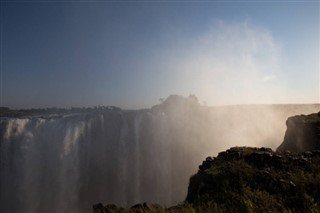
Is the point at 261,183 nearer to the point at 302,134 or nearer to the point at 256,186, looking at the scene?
the point at 256,186

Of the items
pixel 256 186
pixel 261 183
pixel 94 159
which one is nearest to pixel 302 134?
pixel 261 183

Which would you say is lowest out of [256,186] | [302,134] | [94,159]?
[94,159]

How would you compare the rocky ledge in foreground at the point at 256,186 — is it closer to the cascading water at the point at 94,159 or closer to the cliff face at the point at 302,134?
the cliff face at the point at 302,134

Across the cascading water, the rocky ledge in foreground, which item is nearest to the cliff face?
the rocky ledge in foreground

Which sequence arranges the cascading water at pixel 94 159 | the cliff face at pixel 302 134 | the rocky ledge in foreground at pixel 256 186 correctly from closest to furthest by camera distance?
1. the rocky ledge in foreground at pixel 256 186
2. the cliff face at pixel 302 134
3. the cascading water at pixel 94 159

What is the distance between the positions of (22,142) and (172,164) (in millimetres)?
24556

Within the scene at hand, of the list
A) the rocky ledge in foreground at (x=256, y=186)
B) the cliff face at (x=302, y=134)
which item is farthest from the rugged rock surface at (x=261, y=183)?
the cliff face at (x=302, y=134)

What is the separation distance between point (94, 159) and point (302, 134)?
3197 centimetres

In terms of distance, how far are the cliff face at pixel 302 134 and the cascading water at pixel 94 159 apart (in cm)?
2679

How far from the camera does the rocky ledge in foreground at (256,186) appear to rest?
752 cm

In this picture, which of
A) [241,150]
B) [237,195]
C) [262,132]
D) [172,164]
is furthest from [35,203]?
[262,132]

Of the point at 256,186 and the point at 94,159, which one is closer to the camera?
the point at 256,186

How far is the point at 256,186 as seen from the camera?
8.95 metres

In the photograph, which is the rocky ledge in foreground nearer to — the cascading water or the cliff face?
the cliff face
